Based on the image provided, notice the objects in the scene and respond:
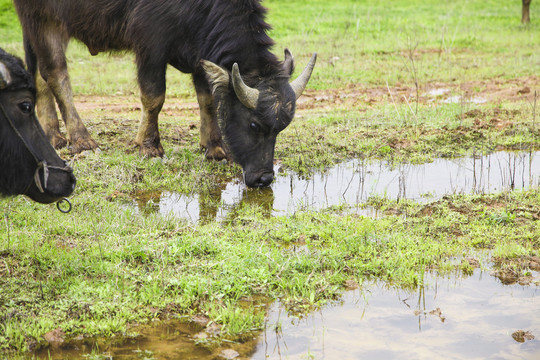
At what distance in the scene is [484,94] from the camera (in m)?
10.4

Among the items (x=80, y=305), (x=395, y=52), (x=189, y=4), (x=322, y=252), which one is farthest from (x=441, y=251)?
(x=395, y=52)

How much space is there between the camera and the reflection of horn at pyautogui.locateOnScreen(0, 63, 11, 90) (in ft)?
11.0

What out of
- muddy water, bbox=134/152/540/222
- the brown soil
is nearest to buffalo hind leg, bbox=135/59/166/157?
muddy water, bbox=134/152/540/222

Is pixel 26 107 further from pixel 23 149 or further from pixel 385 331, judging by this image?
pixel 385 331

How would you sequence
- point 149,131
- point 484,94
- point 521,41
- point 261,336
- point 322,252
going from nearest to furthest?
point 261,336, point 322,252, point 149,131, point 484,94, point 521,41

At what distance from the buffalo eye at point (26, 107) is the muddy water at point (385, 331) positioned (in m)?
1.42

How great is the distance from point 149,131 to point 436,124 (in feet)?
12.6

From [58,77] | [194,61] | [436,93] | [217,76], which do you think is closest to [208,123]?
[194,61]

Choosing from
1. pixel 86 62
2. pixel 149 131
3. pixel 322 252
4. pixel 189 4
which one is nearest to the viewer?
pixel 322 252

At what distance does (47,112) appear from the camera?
7.18 meters

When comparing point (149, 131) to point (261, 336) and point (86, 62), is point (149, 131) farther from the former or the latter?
point (86, 62)

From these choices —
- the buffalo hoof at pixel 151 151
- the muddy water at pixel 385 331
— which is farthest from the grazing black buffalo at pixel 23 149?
the buffalo hoof at pixel 151 151

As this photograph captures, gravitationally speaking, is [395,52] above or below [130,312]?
above

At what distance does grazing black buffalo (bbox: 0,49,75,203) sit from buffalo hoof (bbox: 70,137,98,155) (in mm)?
3056
